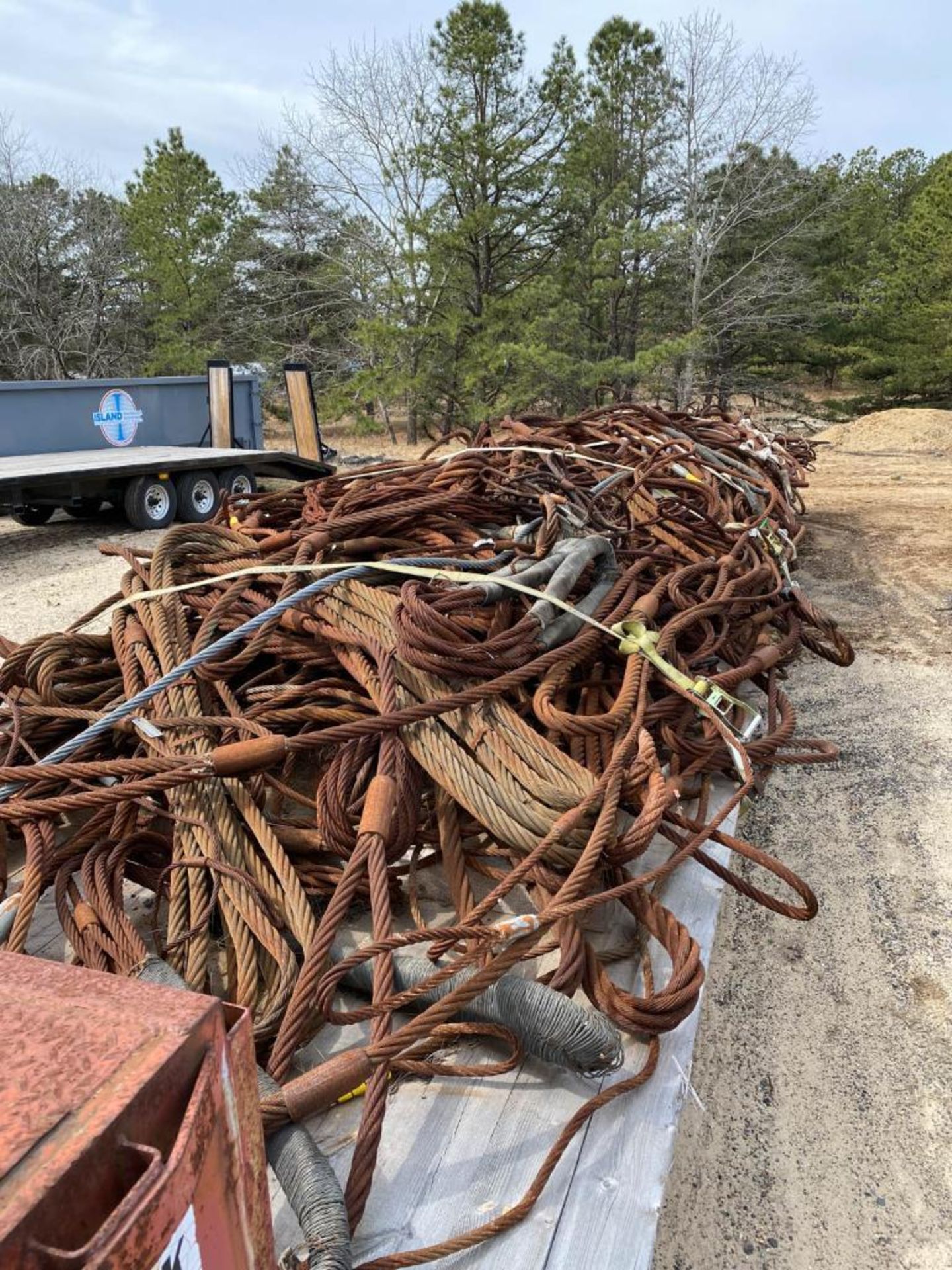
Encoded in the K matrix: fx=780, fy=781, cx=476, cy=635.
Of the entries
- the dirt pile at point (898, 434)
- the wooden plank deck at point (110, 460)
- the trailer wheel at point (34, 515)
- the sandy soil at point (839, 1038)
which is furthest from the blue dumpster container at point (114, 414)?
the dirt pile at point (898, 434)

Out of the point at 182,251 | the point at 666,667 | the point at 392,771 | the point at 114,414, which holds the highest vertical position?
the point at 182,251

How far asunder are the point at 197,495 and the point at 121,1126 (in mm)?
8972

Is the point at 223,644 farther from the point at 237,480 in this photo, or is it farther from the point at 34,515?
the point at 34,515

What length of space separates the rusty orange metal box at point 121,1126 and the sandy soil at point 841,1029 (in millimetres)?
699

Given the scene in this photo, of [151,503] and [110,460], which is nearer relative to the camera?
Answer: [110,460]

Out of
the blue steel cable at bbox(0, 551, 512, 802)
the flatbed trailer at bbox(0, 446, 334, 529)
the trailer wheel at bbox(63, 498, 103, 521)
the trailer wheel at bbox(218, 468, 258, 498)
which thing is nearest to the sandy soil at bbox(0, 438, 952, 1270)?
the blue steel cable at bbox(0, 551, 512, 802)

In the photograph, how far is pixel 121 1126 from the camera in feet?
→ 1.60

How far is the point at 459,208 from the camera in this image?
54.3 feet

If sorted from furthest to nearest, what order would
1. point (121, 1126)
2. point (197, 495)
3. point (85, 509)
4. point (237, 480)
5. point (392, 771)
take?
point (237, 480) → point (85, 509) → point (197, 495) → point (392, 771) → point (121, 1126)

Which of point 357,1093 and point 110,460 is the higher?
point 110,460

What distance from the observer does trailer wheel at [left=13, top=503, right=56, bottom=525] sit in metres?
8.69

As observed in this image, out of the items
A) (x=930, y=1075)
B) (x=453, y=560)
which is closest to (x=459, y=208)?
(x=453, y=560)

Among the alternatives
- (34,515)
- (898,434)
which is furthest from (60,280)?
(898,434)

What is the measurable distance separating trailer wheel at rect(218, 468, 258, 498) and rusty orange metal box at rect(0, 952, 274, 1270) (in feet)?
29.8
